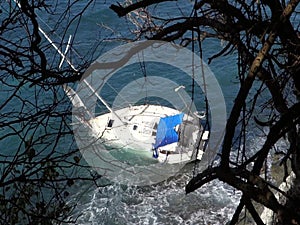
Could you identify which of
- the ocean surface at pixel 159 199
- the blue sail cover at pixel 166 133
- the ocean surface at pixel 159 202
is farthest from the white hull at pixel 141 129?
the ocean surface at pixel 159 202

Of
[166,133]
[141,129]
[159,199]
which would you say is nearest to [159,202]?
[159,199]

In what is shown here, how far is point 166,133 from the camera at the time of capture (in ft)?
45.8

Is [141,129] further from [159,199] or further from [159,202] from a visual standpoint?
[159,202]

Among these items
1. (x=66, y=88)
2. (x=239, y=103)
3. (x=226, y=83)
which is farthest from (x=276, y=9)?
(x=226, y=83)

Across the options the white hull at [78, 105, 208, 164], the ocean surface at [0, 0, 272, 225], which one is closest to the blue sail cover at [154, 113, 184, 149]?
the white hull at [78, 105, 208, 164]

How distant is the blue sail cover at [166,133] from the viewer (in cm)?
1391

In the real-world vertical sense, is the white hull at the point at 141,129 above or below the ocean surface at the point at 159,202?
above

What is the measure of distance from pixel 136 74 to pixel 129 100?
0.73 metres

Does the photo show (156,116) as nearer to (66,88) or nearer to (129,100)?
(129,100)

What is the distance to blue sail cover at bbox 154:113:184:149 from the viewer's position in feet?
45.6

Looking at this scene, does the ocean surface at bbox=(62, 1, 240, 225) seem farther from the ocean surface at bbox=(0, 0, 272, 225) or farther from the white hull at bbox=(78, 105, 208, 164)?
the white hull at bbox=(78, 105, 208, 164)

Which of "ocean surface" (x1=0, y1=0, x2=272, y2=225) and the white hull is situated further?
the white hull

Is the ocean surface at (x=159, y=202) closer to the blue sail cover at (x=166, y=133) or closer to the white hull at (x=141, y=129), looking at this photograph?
the white hull at (x=141, y=129)

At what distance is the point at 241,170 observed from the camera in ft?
7.17
